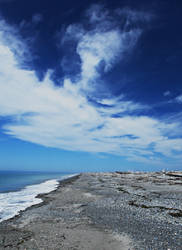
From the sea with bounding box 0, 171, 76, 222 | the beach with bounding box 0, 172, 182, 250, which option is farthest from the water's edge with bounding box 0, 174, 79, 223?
the beach with bounding box 0, 172, 182, 250

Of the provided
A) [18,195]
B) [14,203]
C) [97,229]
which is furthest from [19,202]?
[97,229]

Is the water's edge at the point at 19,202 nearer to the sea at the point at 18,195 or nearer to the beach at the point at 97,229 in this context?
the sea at the point at 18,195

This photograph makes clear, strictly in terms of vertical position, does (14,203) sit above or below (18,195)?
below

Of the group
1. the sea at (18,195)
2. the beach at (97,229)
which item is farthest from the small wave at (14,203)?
the beach at (97,229)

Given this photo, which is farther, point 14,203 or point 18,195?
point 18,195

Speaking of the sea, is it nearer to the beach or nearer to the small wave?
the small wave

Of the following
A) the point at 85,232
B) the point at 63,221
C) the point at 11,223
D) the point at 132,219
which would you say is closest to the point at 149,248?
the point at 85,232

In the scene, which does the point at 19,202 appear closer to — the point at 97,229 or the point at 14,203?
the point at 14,203

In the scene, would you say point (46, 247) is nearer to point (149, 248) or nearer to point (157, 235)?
point (149, 248)

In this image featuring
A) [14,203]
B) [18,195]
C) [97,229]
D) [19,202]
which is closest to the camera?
[97,229]

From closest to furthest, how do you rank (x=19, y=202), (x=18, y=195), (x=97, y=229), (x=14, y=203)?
(x=97, y=229), (x=14, y=203), (x=19, y=202), (x=18, y=195)

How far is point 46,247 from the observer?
9719mm

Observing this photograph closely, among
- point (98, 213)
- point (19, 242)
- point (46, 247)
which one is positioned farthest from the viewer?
point (98, 213)

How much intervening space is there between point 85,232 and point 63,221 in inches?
115
